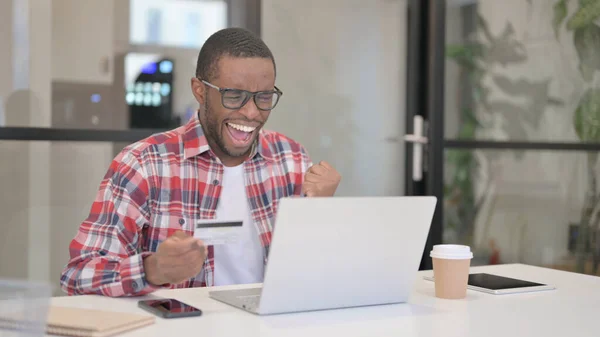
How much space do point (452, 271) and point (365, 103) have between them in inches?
79.3

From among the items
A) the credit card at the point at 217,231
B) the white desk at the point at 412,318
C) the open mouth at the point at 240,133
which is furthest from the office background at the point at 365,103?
the credit card at the point at 217,231

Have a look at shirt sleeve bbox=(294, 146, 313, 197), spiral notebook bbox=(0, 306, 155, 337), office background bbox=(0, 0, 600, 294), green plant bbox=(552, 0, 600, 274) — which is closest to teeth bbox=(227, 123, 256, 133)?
shirt sleeve bbox=(294, 146, 313, 197)

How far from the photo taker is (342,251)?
4.48ft

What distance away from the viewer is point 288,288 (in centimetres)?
135

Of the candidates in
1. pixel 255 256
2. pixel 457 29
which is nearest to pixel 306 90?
pixel 457 29

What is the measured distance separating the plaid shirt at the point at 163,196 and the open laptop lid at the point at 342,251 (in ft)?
1.19

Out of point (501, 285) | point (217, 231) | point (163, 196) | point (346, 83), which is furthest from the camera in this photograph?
point (346, 83)

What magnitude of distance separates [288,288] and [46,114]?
181cm

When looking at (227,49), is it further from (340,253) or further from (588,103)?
(588,103)

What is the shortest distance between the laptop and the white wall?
1899 millimetres

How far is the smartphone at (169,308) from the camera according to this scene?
1333 mm

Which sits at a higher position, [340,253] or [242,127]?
[242,127]

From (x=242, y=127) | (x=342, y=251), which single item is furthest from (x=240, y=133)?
(x=342, y=251)

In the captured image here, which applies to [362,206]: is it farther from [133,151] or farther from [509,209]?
[509,209]
